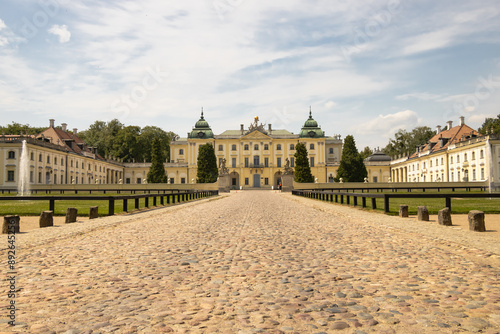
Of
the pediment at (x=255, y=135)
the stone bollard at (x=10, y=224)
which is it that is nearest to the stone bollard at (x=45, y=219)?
the stone bollard at (x=10, y=224)

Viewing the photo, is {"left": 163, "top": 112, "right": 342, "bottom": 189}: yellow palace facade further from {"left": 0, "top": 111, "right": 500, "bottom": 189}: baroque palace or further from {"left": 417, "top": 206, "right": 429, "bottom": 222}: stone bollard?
{"left": 417, "top": 206, "right": 429, "bottom": 222}: stone bollard

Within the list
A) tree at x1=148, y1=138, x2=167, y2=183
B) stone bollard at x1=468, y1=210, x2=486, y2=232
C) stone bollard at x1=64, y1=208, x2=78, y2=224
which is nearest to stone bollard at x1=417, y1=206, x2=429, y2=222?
stone bollard at x1=468, y1=210, x2=486, y2=232

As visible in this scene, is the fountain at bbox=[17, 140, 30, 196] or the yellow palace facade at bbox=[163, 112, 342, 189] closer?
the fountain at bbox=[17, 140, 30, 196]

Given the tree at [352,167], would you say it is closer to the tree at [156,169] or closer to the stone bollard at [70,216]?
the tree at [156,169]

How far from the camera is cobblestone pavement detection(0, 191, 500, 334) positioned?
3.40 m

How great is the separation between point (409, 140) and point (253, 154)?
113 feet

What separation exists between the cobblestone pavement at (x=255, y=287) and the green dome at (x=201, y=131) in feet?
275

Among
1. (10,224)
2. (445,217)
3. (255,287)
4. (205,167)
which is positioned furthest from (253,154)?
(255,287)

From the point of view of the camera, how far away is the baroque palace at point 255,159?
5212 cm

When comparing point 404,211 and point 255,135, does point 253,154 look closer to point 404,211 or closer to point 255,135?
point 255,135

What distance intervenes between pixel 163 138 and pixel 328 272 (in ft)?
314

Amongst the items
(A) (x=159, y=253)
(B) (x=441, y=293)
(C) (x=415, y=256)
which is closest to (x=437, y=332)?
(B) (x=441, y=293)

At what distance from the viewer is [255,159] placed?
90125 mm

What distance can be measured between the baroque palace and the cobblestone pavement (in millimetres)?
48537
